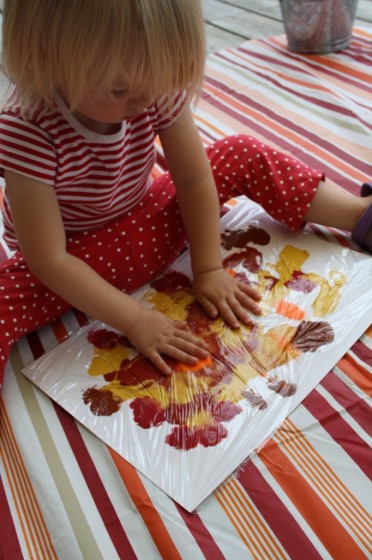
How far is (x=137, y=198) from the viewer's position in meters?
0.86

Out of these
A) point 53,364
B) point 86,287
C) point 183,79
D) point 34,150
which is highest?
point 183,79

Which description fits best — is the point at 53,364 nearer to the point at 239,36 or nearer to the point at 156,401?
the point at 156,401

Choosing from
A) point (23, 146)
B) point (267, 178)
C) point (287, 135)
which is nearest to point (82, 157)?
point (23, 146)

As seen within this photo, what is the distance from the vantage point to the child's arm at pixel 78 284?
2.30 feet

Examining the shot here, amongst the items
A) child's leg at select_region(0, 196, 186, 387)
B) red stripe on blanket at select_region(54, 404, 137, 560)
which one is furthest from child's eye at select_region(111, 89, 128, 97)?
red stripe on blanket at select_region(54, 404, 137, 560)

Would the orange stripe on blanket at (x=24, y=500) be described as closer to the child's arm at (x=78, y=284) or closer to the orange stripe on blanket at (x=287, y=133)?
the child's arm at (x=78, y=284)

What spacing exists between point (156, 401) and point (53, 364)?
0.15 m

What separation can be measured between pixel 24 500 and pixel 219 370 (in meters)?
0.26

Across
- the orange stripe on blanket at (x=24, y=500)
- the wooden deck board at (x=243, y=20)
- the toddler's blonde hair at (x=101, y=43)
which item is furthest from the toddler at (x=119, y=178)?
the wooden deck board at (x=243, y=20)

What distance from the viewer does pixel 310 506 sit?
62 centimetres

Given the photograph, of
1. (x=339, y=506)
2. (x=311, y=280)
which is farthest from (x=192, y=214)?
(x=339, y=506)

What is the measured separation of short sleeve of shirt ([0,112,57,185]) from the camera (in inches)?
26.7

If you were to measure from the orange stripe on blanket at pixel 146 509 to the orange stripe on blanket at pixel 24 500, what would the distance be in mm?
94

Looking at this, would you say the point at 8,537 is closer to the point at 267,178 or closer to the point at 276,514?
the point at 276,514
